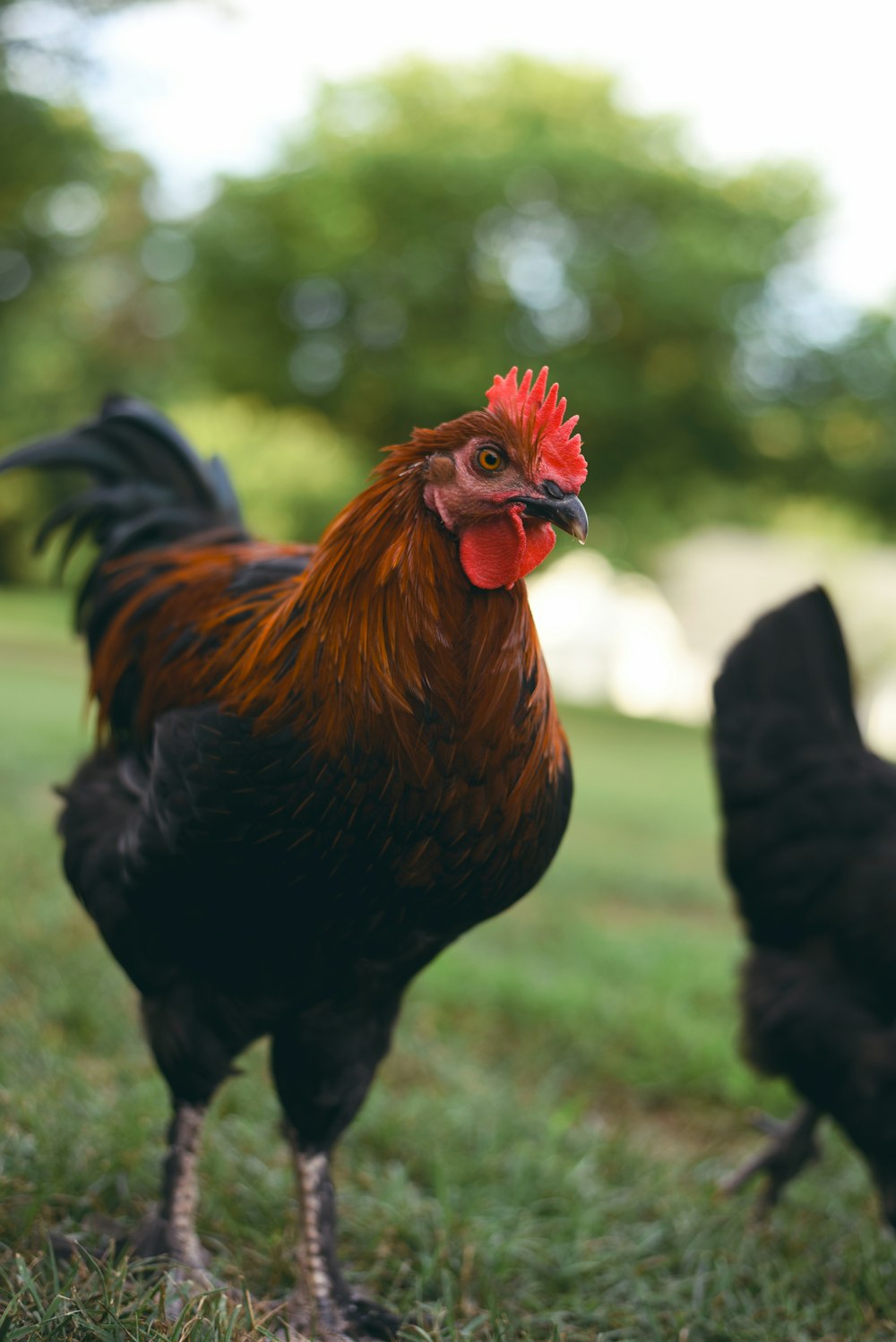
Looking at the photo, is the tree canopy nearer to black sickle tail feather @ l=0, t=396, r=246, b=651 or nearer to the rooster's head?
black sickle tail feather @ l=0, t=396, r=246, b=651

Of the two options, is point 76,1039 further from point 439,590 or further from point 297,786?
point 439,590

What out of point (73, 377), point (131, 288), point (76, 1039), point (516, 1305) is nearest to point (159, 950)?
point (516, 1305)

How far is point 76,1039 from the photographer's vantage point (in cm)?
345

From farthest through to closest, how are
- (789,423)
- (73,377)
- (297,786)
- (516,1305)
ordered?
1. (73,377)
2. (789,423)
3. (516,1305)
4. (297,786)

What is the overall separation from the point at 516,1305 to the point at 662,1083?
5.34 feet

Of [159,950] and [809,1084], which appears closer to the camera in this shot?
[159,950]

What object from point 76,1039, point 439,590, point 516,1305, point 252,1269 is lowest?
point 76,1039

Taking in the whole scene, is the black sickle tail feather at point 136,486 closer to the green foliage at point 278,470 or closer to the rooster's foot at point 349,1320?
the rooster's foot at point 349,1320

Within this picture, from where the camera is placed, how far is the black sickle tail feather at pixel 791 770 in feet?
10.5

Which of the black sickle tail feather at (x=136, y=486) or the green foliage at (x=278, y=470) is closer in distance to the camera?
the black sickle tail feather at (x=136, y=486)

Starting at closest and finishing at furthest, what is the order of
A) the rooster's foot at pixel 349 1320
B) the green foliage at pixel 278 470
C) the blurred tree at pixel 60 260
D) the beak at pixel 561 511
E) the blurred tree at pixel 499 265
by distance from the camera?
1. the beak at pixel 561 511
2. the rooster's foot at pixel 349 1320
3. the blurred tree at pixel 60 260
4. the green foliage at pixel 278 470
5. the blurred tree at pixel 499 265

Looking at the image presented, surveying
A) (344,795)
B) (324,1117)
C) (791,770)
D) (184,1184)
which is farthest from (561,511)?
(791,770)

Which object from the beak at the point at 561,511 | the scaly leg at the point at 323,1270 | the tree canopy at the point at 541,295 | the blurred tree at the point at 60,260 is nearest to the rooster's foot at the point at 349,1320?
the scaly leg at the point at 323,1270

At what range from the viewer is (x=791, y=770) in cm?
332
